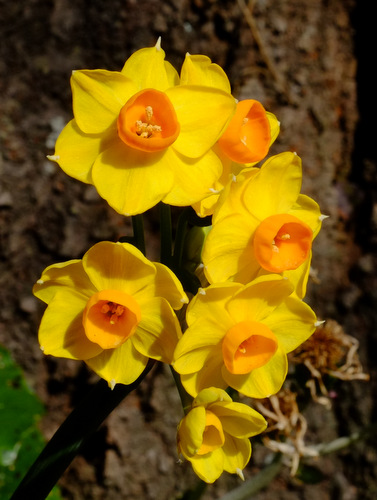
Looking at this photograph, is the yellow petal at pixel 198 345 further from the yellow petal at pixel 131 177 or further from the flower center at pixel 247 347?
the yellow petal at pixel 131 177

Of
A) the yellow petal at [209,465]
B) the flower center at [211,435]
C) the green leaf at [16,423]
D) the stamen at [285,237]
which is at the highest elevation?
the stamen at [285,237]

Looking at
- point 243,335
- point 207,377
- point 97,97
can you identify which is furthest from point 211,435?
point 97,97

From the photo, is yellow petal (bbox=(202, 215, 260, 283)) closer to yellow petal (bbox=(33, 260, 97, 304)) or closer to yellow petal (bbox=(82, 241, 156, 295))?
yellow petal (bbox=(82, 241, 156, 295))

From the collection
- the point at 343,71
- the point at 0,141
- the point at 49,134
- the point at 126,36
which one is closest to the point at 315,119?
the point at 343,71

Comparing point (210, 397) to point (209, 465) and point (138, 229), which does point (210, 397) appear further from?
point (138, 229)

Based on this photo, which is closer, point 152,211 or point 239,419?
point 239,419

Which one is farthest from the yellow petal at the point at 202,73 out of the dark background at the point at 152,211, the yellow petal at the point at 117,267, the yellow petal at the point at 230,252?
the dark background at the point at 152,211
